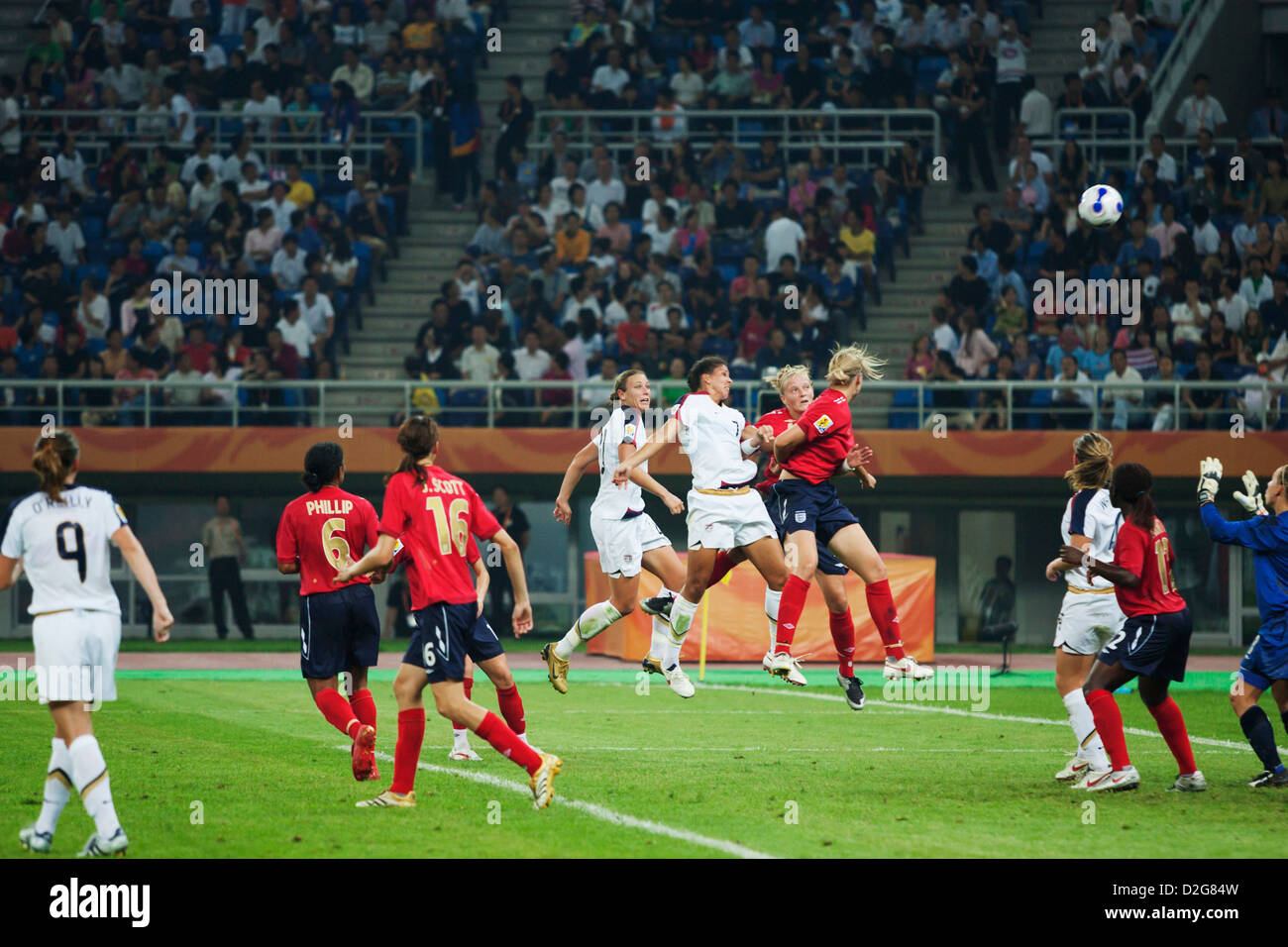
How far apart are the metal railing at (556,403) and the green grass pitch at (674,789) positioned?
763 cm

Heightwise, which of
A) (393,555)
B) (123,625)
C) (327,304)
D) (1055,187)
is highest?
(1055,187)

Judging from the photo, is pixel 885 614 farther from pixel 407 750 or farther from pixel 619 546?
pixel 407 750

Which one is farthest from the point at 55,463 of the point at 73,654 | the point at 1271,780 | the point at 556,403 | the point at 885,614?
the point at 556,403

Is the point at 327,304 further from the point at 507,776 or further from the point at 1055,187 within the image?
the point at 507,776

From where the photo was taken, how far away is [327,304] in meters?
25.3

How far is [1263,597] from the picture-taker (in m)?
10.4

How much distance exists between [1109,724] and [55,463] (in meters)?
6.59

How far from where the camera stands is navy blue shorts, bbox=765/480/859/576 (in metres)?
11.7

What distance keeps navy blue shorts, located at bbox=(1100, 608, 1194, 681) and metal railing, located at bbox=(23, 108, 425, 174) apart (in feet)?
66.9

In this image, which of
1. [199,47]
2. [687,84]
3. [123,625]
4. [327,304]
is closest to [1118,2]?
[687,84]

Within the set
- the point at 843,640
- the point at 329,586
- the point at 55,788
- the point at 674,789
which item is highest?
the point at 329,586

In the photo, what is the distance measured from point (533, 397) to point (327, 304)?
3.95 meters

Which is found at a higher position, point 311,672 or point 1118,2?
point 1118,2
